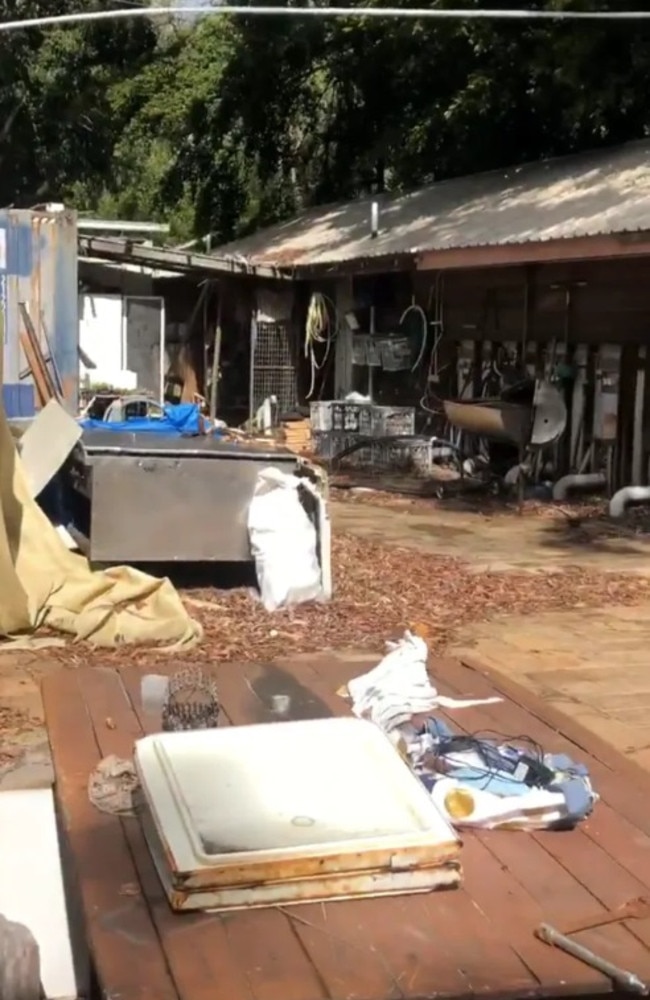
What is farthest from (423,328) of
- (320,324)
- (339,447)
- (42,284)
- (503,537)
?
(42,284)

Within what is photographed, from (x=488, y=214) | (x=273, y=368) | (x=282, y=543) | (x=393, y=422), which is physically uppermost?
(x=488, y=214)

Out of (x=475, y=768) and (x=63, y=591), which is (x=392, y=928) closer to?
(x=475, y=768)

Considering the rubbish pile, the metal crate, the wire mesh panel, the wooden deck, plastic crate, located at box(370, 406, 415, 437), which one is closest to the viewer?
the wooden deck

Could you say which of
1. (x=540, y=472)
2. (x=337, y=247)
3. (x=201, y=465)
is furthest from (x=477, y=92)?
(x=201, y=465)

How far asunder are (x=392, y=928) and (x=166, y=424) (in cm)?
1003

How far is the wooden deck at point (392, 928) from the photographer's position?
215 centimetres

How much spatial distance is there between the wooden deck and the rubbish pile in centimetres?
5

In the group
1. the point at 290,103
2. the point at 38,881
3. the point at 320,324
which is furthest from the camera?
the point at 290,103

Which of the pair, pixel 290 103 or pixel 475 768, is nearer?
pixel 475 768

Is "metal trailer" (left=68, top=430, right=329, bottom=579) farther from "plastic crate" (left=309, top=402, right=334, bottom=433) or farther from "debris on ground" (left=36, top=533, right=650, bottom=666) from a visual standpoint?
"plastic crate" (left=309, top=402, right=334, bottom=433)

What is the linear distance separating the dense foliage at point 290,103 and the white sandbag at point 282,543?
11494 millimetres

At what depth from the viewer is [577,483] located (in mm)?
12789

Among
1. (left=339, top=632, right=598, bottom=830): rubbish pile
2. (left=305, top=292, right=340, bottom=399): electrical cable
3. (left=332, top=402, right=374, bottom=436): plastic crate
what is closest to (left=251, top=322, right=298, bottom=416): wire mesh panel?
(left=305, top=292, right=340, bottom=399): electrical cable

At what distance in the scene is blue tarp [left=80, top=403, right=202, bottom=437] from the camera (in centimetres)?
1027
